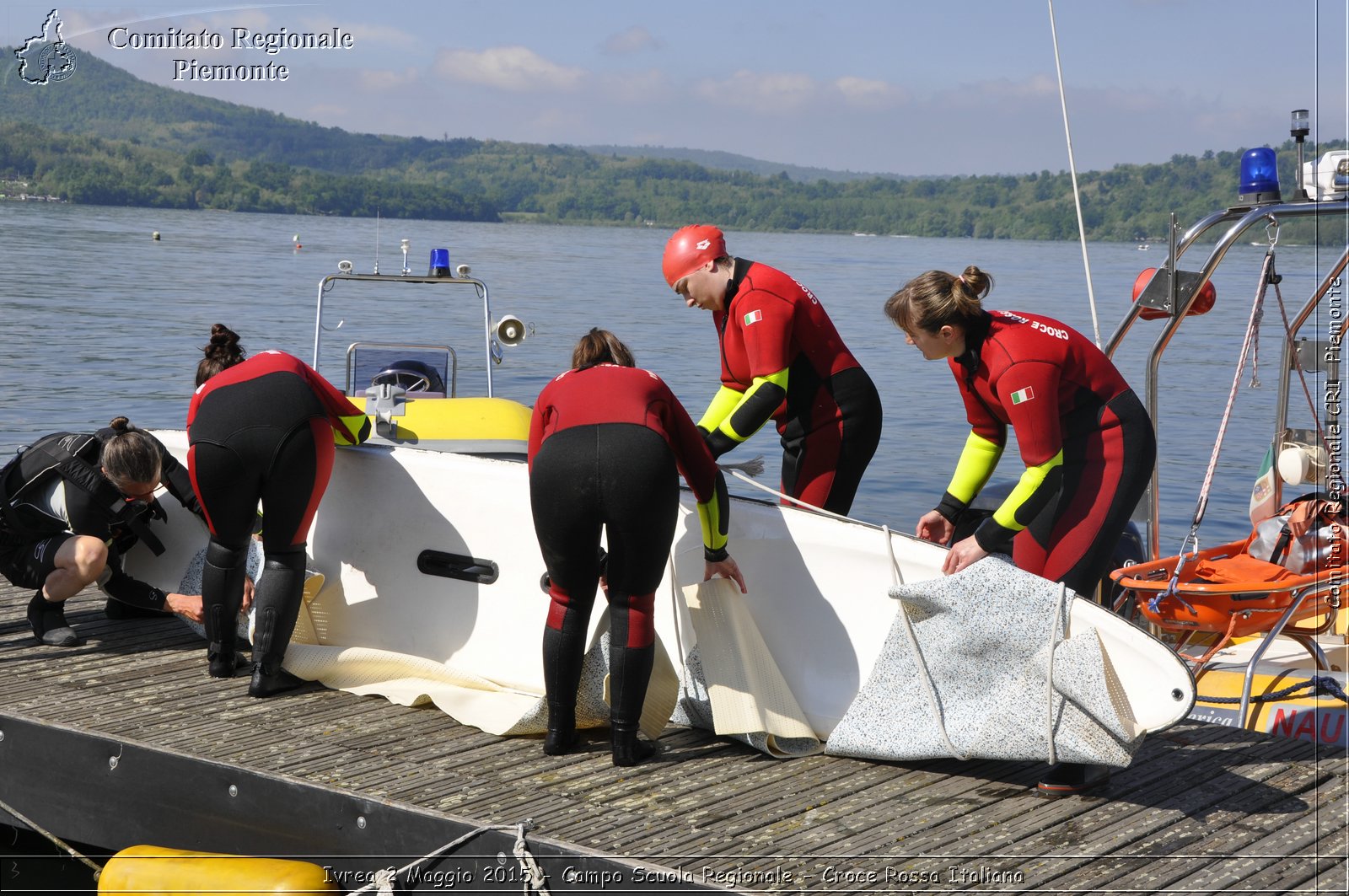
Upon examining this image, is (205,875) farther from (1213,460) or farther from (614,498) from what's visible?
(1213,460)

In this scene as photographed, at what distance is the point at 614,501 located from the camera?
336 cm

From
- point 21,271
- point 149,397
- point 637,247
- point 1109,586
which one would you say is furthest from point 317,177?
point 1109,586

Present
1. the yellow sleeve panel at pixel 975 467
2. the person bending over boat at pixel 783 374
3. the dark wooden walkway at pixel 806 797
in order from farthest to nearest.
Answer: the person bending over boat at pixel 783 374
the yellow sleeve panel at pixel 975 467
the dark wooden walkway at pixel 806 797

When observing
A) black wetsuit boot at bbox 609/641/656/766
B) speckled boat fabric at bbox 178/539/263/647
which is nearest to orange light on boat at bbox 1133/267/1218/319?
black wetsuit boot at bbox 609/641/656/766

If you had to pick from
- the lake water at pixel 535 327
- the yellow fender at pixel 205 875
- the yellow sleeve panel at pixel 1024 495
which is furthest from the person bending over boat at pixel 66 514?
the lake water at pixel 535 327

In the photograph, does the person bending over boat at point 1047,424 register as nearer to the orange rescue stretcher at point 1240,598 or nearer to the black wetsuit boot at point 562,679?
the orange rescue stretcher at point 1240,598

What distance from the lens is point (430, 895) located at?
3330 millimetres

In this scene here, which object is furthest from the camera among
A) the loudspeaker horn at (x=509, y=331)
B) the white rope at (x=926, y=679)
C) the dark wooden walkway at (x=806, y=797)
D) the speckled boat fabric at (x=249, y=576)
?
the loudspeaker horn at (x=509, y=331)

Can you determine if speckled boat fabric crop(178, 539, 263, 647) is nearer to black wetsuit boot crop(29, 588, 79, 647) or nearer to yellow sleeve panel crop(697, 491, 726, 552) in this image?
black wetsuit boot crop(29, 588, 79, 647)

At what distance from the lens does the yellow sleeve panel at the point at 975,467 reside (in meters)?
3.82

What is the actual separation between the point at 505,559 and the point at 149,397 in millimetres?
14322

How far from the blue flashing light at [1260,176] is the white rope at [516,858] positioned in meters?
3.62

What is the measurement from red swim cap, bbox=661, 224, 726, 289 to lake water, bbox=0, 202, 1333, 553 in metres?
1.96

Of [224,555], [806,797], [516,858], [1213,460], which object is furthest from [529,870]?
[1213,460]
